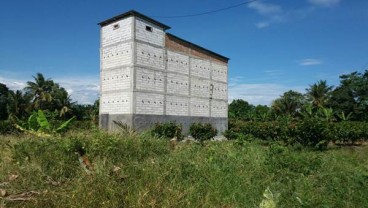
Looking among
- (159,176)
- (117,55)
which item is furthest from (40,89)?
(159,176)

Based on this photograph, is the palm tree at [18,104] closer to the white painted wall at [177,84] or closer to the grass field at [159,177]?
the white painted wall at [177,84]

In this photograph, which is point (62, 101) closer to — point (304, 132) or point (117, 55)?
point (117, 55)

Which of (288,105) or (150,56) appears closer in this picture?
(150,56)

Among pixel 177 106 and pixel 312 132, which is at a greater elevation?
pixel 177 106

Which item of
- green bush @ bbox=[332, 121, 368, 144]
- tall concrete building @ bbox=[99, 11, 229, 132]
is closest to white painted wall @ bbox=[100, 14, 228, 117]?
tall concrete building @ bbox=[99, 11, 229, 132]

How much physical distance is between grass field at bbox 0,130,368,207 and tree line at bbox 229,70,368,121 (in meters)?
32.5

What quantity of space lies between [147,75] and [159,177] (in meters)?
15.9

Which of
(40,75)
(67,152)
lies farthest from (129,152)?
(40,75)

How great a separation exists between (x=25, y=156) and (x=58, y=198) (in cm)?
234

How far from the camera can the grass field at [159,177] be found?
4.33 metres

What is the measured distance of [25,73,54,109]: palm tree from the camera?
4156cm

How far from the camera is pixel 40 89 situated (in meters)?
42.6

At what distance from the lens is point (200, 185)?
16.5ft

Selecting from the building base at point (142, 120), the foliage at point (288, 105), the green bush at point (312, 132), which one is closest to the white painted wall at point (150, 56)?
the building base at point (142, 120)
